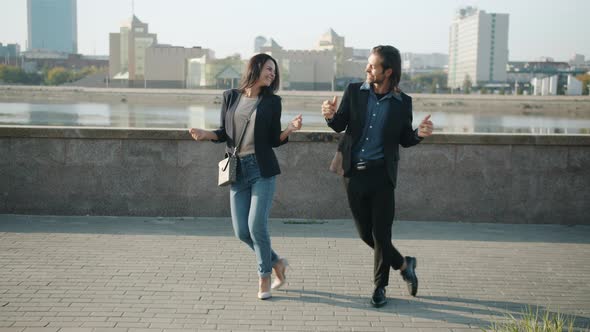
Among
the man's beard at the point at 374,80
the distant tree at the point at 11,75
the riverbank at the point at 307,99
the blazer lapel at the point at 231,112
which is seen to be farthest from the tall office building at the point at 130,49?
the man's beard at the point at 374,80

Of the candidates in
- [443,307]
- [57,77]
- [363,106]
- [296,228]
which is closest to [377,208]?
[363,106]

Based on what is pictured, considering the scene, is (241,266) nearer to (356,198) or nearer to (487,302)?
(356,198)

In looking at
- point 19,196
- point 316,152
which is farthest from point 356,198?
point 19,196

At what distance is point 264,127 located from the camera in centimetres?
510

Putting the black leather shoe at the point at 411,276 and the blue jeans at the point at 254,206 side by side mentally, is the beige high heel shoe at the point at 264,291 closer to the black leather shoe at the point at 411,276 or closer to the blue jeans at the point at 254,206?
the blue jeans at the point at 254,206

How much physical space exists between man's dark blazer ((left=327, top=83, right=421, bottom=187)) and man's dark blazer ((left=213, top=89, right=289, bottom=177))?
425 mm

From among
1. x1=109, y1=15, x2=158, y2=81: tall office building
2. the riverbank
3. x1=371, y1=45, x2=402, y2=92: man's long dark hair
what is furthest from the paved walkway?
x1=109, y1=15, x2=158, y2=81: tall office building

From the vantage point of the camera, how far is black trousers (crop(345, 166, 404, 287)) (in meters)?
4.93

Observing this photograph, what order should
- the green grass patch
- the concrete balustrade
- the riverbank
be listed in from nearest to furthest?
the green grass patch
the concrete balustrade
the riverbank

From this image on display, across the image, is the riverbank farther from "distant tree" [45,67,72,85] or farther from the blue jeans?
the blue jeans

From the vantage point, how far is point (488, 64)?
195 meters

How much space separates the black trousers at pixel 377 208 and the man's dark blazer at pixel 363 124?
7cm

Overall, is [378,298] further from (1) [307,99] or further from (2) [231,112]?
(1) [307,99]

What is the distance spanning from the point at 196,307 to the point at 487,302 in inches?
81.2
